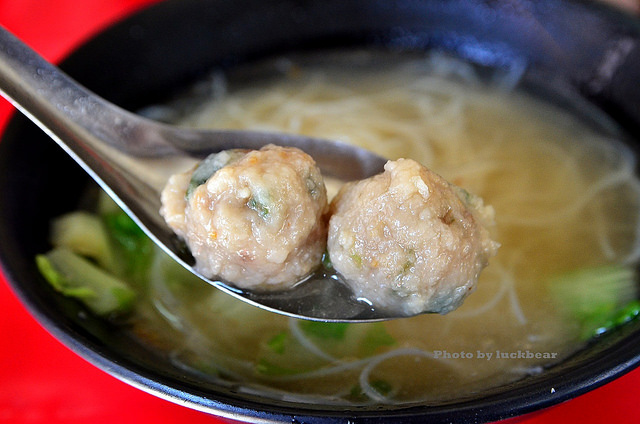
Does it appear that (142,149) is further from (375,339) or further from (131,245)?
(375,339)

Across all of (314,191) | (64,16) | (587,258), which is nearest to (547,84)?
(587,258)

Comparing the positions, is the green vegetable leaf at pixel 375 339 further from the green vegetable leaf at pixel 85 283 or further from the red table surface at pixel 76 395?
the green vegetable leaf at pixel 85 283

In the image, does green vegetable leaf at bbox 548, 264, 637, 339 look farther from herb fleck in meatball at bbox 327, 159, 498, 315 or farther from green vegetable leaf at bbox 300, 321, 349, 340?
green vegetable leaf at bbox 300, 321, 349, 340

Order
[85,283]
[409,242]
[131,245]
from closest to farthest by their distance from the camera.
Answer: [409,242] → [85,283] → [131,245]

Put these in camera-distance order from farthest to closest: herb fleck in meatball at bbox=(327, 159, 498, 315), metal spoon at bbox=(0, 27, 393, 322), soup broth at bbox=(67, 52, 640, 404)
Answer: soup broth at bbox=(67, 52, 640, 404) → metal spoon at bbox=(0, 27, 393, 322) → herb fleck in meatball at bbox=(327, 159, 498, 315)

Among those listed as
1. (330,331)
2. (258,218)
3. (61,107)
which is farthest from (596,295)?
(61,107)

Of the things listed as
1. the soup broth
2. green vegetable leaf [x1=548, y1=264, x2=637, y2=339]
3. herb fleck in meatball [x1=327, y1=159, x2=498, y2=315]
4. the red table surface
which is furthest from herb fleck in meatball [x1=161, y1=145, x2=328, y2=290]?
green vegetable leaf [x1=548, y1=264, x2=637, y2=339]

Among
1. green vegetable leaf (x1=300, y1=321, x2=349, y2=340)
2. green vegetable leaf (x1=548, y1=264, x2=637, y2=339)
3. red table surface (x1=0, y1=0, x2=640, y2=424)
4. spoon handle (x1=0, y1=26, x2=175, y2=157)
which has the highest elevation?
spoon handle (x1=0, y1=26, x2=175, y2=157)
